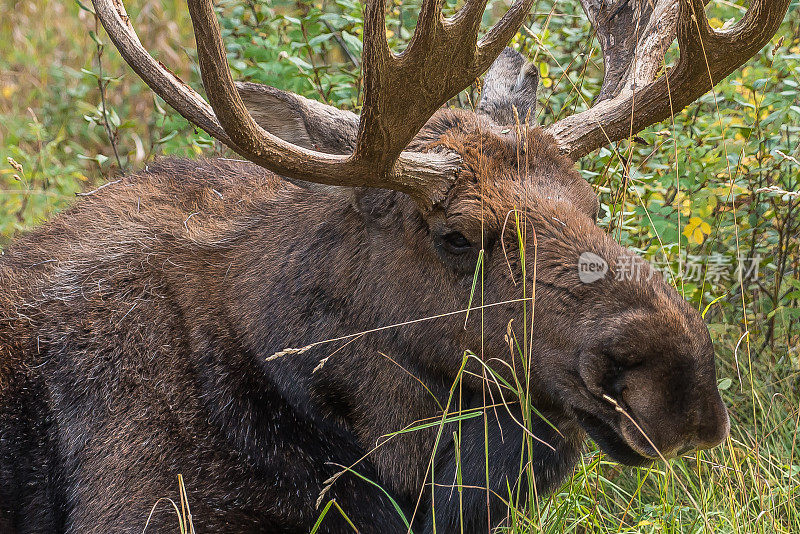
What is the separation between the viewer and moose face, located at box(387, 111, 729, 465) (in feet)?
9.96

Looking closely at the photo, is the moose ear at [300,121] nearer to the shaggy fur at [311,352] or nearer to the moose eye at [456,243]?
the shaggy fur at [311,352]

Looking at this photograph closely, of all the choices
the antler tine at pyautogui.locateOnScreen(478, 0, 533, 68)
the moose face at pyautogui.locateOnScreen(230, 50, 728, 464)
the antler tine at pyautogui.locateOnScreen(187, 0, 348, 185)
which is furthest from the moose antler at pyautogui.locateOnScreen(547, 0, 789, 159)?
the antler tine at pyautogui.locateOnScreen(187, 0, 348, 185)

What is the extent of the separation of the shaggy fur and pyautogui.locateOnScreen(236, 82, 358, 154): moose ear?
23cm

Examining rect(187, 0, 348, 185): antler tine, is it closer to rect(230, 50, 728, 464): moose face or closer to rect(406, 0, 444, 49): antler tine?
rect(230, 50, 728, 464): moose face

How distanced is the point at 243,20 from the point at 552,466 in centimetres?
452

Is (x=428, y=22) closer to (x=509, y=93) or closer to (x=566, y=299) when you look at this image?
(x=566, y=299)

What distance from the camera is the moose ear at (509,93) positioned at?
14.3ft

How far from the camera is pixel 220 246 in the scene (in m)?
4.36

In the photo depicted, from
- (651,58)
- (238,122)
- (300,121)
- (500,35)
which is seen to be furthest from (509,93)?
(238,122)

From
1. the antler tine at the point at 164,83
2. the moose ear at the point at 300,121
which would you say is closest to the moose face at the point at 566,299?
the moose ear at the point at 300,121

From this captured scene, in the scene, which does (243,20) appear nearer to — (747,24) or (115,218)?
(115,218)

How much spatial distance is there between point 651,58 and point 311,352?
196 cm

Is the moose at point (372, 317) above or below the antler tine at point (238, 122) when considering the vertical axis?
below

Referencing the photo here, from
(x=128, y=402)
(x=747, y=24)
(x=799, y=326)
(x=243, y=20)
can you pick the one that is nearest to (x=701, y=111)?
(x=799, y=326)
